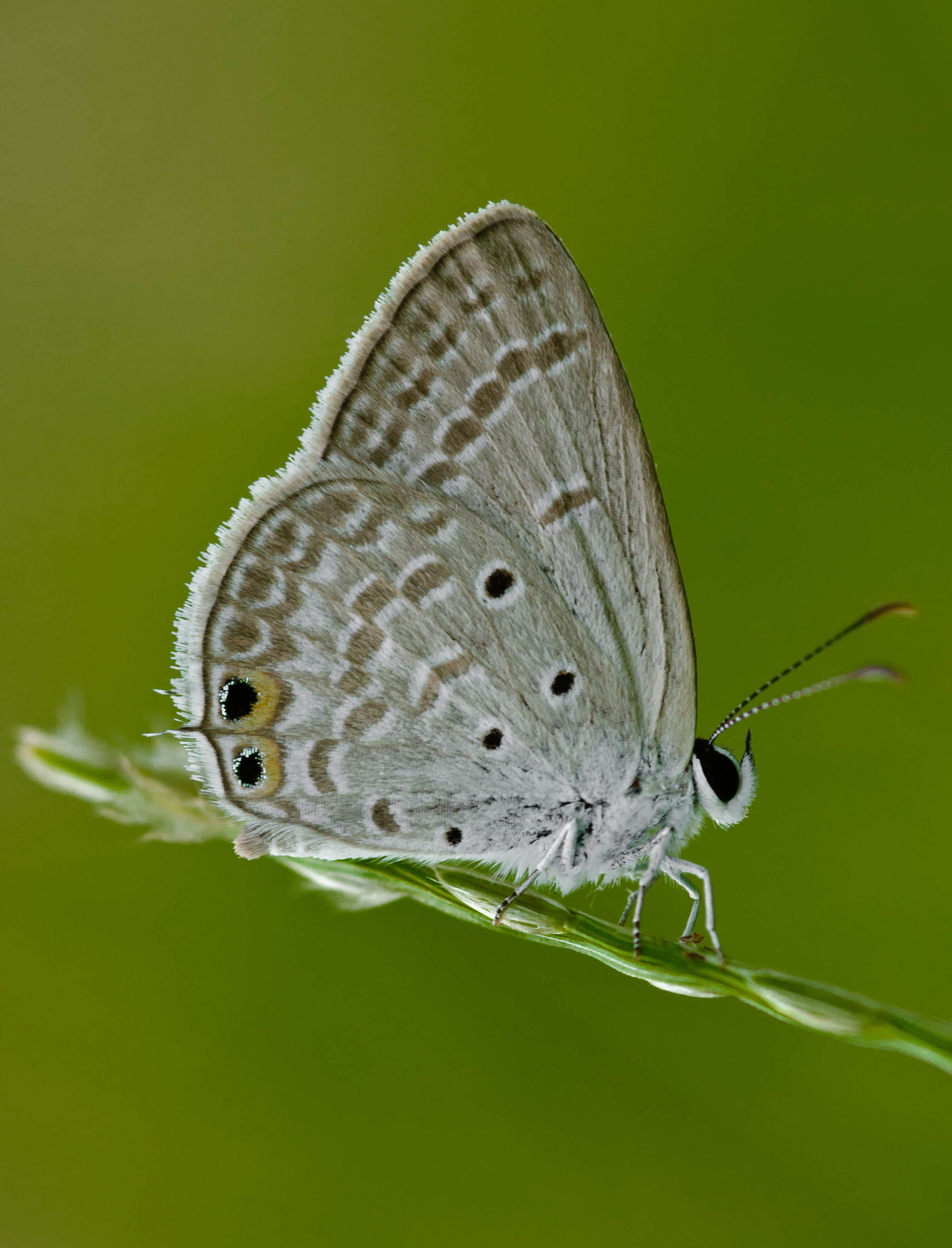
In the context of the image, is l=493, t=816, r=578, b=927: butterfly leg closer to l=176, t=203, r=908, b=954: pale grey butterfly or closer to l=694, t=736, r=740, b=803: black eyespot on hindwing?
l=176, t=203, r=908, b=954: pale grey butterfly

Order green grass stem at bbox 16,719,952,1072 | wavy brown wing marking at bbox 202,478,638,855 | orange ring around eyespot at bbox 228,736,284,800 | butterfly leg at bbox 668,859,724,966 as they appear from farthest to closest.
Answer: wavy brown wing marking at bbox 202,478,638,855 < orange ring around eyespot at bbox 228,736,284,800 < butterfly leg at bbox 668,859,724,966 < green grass stem at bbox 16,719,952,1072

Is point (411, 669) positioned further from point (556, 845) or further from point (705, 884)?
point (705, 884)

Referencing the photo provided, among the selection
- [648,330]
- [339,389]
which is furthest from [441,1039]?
[648,330]

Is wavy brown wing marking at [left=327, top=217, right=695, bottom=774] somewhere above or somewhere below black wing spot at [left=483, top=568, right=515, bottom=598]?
above

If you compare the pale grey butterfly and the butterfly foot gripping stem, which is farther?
the pale grey butterfly

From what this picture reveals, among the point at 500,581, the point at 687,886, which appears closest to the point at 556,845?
the point at 687,886

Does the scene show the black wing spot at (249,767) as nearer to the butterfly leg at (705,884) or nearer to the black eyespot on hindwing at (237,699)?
the black eyespot on hindwing at (237,699)

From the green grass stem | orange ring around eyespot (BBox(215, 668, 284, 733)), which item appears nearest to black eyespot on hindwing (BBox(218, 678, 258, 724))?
orange ring around eyespot (BBox(215, 668, 284, 733))
